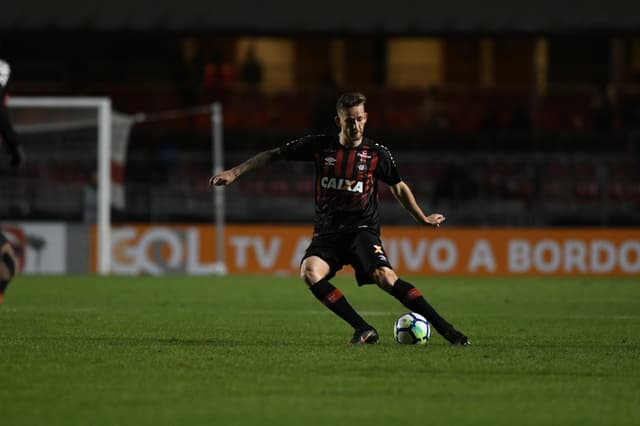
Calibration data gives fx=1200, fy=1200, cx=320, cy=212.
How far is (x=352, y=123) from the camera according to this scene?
8.55m

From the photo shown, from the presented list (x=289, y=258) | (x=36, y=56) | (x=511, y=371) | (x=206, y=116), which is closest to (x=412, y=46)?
(x=206, y=116)

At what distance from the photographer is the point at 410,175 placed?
23.4 meters

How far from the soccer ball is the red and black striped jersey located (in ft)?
2.44

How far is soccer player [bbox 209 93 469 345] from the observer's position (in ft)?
28.2

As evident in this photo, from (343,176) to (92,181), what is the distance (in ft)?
45.8

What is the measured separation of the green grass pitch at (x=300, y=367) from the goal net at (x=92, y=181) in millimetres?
7843

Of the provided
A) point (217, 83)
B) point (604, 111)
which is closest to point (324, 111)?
point (217, 83)

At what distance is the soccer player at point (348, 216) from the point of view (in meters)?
8.61

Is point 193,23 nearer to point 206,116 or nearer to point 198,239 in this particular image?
point 206,116

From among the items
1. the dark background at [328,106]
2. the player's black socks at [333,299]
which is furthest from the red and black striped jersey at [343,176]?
the dark background at [328,106]

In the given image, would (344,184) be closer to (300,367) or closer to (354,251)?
(354,251)

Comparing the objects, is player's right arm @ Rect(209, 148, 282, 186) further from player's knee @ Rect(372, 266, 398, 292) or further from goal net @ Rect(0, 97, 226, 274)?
goal net @ Rect(0, 97, 226, 274)

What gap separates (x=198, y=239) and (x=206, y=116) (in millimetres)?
5859

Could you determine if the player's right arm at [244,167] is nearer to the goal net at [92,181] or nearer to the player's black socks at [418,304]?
the player's black socks at [418,304]
